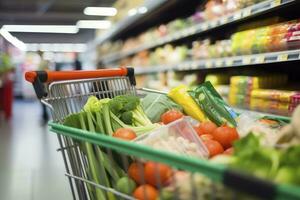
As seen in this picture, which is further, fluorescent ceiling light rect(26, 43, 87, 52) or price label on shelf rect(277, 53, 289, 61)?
fluorescent ceiling light rect(26, 43, 87, 52)

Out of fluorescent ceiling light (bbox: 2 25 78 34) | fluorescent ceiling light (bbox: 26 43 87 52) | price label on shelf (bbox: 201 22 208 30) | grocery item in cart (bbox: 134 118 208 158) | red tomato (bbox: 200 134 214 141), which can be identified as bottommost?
red tomato (bbox: 200 134 214 141)

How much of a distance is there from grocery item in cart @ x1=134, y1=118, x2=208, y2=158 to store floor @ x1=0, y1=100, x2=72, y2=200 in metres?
1.56

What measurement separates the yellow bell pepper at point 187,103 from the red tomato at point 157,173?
1.99 ft

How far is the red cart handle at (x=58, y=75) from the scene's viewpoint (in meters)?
1.30

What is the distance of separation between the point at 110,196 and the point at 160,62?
11.0 ft

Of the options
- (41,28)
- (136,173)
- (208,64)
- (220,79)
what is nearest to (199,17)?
(208,64)

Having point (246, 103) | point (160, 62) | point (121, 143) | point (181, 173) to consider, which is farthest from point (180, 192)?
point (160, 62)

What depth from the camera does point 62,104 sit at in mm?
1383

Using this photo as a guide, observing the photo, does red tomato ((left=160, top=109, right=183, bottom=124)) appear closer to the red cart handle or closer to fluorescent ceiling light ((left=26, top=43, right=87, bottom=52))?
the red cart handle

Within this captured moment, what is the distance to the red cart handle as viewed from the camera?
1303 millimetres

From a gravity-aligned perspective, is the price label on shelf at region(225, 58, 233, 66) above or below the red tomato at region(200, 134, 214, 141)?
above

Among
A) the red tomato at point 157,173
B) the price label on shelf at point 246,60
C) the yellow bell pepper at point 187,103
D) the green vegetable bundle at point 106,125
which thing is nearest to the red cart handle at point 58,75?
the green vegetable bundle at point 106,125

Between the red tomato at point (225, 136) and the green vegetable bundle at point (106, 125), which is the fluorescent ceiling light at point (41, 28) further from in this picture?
the red tomato at point (225, 136)

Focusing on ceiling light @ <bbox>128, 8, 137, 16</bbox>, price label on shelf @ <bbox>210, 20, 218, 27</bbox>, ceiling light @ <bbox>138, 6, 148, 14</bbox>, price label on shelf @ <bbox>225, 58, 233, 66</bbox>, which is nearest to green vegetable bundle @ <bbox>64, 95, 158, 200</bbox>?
price label on shelf @ <bbox>225, 58, 233, 66</bbox>
